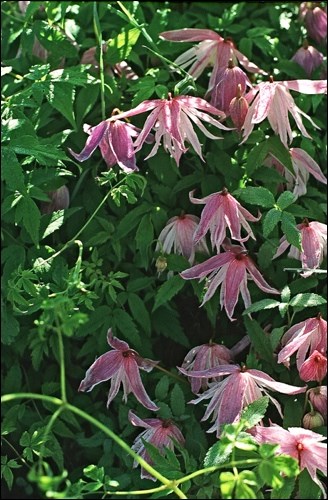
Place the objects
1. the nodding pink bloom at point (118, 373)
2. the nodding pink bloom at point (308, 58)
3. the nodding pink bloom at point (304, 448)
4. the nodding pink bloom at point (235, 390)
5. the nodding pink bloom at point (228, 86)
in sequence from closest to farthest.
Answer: the nodding pink bloom at point (304, 448) → the nodding pink bloom at point (235, 390) → the nodding pink bloom at point (118, 373) → the nodding pink bloom at point (228, 86) → the nodding pink bloom at point (308, 58)

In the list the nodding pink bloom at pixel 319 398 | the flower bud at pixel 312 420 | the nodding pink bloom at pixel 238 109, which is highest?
the nodding pink bloom at pixel 238 109

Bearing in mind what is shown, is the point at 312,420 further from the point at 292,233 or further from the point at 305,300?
the point at 292,233

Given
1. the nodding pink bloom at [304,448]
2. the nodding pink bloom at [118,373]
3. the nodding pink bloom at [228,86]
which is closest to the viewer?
the nodding pink bloom at [304,448]

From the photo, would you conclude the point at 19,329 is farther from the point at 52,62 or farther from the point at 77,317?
the point at 77,317

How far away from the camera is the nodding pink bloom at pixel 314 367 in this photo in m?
1.26

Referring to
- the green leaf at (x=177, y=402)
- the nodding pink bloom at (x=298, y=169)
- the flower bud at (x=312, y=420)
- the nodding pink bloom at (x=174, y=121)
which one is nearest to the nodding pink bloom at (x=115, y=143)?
the nodding pink bloom at (x=174, y=121)

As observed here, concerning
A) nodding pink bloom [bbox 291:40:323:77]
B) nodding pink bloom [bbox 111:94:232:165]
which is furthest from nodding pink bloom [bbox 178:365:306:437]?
nodding pink bloom [bbox 291:40:323:77]

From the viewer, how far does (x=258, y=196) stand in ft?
4.27

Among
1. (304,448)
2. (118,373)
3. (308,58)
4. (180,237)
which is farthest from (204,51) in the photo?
(304,448)

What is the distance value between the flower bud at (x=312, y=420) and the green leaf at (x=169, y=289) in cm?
28

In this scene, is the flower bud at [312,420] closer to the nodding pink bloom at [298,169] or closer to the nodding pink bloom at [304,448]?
the nodding pink bloom at [304,448]

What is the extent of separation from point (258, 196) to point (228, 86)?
244 millimetres

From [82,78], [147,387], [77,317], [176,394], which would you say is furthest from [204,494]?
Result: [82,78]

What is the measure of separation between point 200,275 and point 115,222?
240 mm
